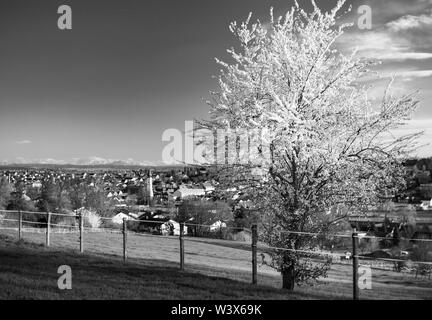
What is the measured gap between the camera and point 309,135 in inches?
388

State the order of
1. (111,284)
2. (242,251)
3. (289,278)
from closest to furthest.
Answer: (111,284), (289,278), (242,251)

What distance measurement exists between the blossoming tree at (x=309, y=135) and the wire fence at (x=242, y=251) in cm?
37

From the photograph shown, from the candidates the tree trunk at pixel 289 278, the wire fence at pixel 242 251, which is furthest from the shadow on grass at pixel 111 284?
the wire fence at pixel 242 251

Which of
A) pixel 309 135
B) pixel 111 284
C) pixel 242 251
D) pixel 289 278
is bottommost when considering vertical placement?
pixel 242 251

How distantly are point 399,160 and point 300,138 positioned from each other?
7.72ft

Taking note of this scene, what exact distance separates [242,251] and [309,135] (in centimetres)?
2311

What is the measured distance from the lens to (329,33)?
1081 cm

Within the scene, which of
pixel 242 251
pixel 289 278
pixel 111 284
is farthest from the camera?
pixel 242 251

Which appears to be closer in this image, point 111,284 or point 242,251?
point 111,284

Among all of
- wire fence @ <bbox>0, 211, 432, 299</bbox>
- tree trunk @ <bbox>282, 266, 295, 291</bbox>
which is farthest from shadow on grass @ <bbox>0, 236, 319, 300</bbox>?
wire fence @ <bbox>0, 211, 432, 299</bbox>

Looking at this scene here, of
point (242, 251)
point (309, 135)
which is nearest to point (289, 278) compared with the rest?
point (309, 135)

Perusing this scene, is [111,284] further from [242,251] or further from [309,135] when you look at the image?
[242,251]

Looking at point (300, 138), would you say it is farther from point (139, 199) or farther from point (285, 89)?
point (139, 199)
